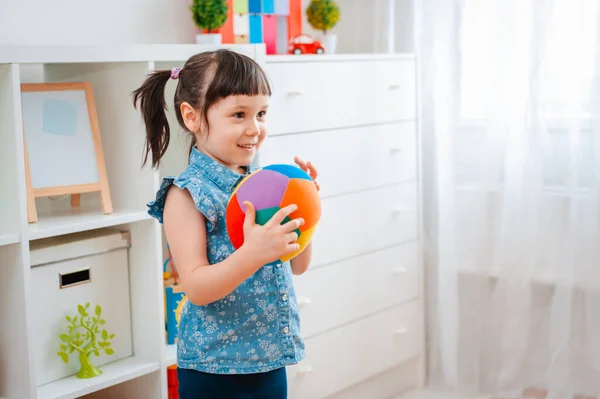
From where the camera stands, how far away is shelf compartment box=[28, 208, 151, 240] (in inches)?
72.2

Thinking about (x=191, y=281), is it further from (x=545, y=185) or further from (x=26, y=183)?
(x=545, y=185)

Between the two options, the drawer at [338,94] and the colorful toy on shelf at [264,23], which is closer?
the drawer at [338,94]

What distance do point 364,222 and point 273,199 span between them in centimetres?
129

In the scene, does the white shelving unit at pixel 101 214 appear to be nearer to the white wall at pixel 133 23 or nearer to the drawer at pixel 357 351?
the white wall at pixel 133 23

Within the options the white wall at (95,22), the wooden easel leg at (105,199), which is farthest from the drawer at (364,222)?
the white wall at (95,22)

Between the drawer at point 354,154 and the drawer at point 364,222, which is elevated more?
the drawer at point 354,154

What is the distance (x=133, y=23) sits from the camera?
8.11ft

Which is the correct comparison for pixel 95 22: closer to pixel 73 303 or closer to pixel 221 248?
pixel 73 303

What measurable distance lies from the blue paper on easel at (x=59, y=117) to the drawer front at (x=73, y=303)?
31 centimetres

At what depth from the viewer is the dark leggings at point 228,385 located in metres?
1.48

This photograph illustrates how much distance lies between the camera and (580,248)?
98.8 inches

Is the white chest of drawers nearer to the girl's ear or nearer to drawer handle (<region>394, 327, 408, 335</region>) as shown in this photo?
drawer handle (<region>394, 327, 408, 335</region>)

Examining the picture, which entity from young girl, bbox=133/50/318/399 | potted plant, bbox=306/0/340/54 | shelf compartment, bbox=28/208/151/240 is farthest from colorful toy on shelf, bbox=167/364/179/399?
potted plant, bbox=306/0/340/54

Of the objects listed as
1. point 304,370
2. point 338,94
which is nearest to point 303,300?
point 304,370
